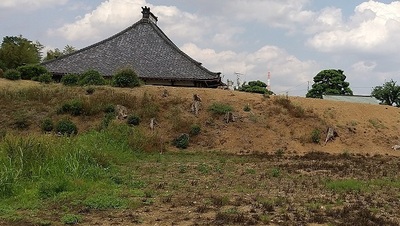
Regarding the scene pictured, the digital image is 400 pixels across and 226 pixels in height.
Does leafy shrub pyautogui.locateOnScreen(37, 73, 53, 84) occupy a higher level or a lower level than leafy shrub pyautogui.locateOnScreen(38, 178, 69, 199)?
higher

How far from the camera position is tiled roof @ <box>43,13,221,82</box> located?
2603 centimetres

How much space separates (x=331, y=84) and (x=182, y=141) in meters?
24.2

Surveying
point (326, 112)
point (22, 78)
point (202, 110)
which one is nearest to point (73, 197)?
point (202, 110)

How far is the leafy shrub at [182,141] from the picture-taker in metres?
19.1

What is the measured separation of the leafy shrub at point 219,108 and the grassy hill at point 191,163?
70mm

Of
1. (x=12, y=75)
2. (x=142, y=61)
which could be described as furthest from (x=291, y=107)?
(x=12, y=75)

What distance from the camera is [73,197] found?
7.64 meters

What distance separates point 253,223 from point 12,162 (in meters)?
4.96

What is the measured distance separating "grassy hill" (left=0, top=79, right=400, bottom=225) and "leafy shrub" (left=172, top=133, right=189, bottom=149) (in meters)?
0.41

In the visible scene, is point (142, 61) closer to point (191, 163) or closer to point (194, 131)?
point (194, 131)

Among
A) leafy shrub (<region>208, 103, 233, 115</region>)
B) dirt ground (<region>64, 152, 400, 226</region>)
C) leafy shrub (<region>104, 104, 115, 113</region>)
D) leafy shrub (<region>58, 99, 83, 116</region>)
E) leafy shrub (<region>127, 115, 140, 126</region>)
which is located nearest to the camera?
dirt ground (<region>64, 152, 400, 226</region>)

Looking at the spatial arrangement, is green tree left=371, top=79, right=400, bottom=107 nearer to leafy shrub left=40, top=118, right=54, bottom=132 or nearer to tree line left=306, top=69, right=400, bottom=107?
tree line left=306, top=69, right=400, bottom=107

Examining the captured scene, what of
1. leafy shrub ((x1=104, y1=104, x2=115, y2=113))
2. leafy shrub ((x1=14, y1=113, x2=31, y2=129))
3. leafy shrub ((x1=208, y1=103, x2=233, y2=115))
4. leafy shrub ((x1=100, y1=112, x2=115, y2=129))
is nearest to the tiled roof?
leafy shrub ((x1=208, y1=103, x2=233, y2=115))

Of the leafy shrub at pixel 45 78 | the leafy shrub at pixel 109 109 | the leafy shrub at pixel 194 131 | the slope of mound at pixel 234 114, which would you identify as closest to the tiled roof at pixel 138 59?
the leafy shrub at pixel 45 78
